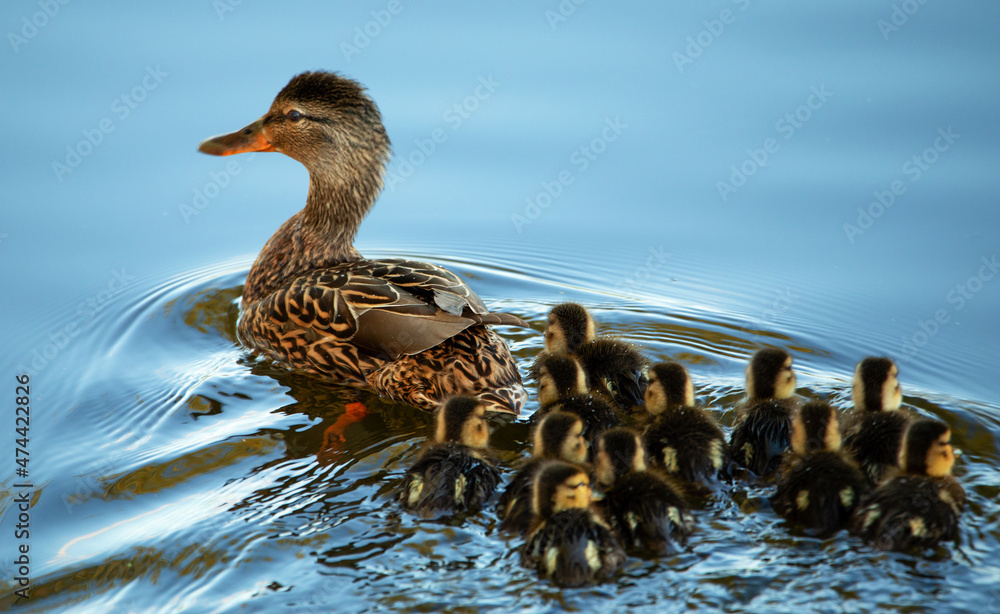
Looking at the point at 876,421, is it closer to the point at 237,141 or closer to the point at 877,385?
the point at 877,385

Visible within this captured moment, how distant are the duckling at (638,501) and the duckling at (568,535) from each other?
0.09m

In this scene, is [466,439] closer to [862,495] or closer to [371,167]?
[862,495]

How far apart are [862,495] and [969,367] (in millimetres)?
1929

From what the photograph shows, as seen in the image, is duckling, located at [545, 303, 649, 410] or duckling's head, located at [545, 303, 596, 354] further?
duckling's head, located at [545, 303, 596, 354]

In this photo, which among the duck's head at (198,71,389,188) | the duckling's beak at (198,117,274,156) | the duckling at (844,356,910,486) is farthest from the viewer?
the duckling's beak at (198,117,274,156)

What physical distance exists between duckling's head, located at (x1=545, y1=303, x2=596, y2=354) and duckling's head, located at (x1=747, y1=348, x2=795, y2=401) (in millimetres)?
888

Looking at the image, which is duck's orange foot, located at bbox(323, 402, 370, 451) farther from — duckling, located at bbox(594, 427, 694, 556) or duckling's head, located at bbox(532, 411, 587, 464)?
duckling, located at bbox(594, 427, 694, 556)

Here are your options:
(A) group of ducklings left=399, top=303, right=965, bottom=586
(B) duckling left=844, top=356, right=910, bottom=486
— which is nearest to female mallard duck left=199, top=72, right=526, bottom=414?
(A) group of ducklings left=399, top=303, right=965, bottom=586

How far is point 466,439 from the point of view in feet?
12.0

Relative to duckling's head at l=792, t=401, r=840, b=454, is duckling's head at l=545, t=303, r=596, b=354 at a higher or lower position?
higher

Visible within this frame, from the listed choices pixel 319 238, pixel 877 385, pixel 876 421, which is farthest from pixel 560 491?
pixel 319 238

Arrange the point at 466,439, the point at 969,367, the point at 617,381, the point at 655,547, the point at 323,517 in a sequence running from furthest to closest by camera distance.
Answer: the point at 969,367, the point at 617,381, the point at 466,439, the point at 323,517, the point at 655,547

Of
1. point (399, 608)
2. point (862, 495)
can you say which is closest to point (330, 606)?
point (399, 608)

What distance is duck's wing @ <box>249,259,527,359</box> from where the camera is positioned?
14.0 feet
